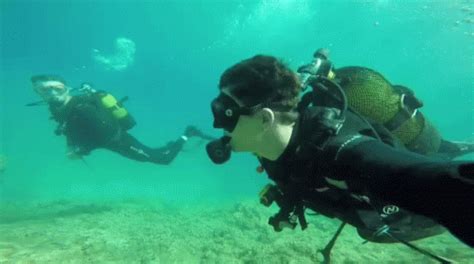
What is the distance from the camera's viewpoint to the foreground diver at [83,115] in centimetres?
1047

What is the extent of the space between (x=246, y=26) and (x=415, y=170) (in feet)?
160

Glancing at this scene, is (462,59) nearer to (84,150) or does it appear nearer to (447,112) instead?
(447,112)

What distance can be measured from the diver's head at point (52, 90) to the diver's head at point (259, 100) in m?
9.34

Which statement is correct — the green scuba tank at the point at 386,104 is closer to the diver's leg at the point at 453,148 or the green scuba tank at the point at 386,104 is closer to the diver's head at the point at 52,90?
the diver's leg at the point at 453,148

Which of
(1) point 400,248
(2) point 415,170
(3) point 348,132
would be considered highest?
(1) point 400,248

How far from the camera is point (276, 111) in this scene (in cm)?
A: 271

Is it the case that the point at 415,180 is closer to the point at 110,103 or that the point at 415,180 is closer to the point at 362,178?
the point at 362,178

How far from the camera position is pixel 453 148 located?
17.6 feet

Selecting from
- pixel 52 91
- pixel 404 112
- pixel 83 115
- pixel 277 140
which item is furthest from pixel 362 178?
pixel 52 91

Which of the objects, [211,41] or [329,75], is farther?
[211,41]

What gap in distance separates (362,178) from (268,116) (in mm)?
893

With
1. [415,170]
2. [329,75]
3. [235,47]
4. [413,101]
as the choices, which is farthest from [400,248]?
[235,47]

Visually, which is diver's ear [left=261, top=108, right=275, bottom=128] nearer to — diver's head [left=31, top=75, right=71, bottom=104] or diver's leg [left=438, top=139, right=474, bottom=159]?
diver's leg [left=438, top=139, right=474, bottom=159]

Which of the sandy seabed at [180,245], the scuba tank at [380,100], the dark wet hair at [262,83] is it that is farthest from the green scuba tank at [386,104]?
the sandy seabed at [180,245]
